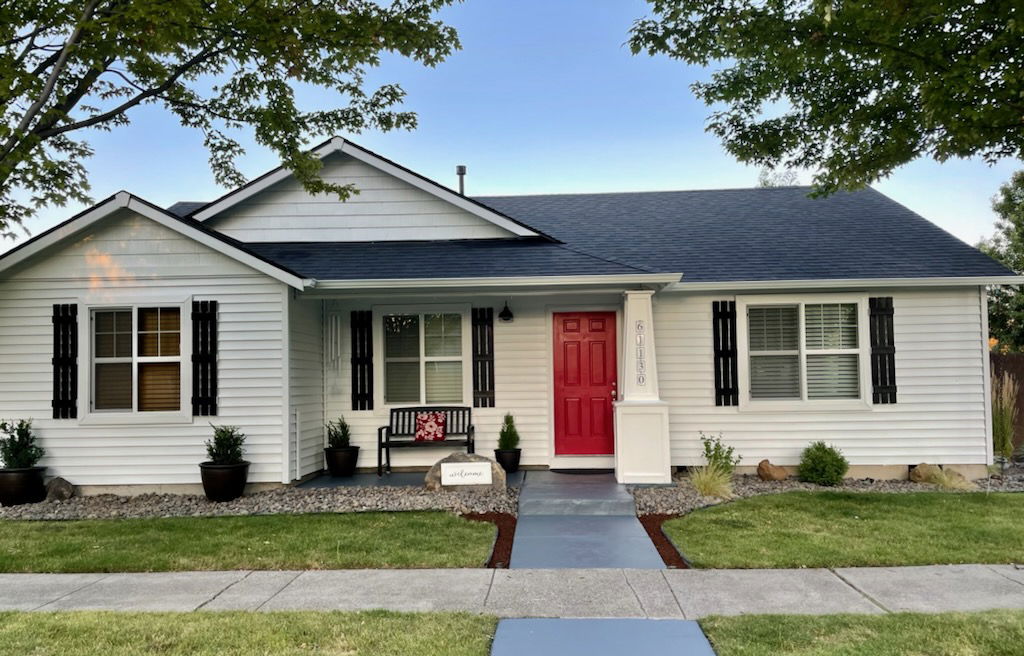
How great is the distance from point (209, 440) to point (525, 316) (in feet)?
14.5

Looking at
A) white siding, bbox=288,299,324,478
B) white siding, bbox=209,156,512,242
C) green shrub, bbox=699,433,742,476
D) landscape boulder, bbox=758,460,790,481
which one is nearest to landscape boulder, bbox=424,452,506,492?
white siding, bbox=288,299,324,478

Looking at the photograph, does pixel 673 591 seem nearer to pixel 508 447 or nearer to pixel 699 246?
pixel 508 447

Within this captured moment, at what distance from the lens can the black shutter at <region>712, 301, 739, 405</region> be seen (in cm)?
942

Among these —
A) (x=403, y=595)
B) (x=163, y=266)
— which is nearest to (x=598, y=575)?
(x=403, y=595)

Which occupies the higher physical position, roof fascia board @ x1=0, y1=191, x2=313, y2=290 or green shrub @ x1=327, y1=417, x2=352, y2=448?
roof fascia board @ x1=0, y1=191, x2=313, y2=290

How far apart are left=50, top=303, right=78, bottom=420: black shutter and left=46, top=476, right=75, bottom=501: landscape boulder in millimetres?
763

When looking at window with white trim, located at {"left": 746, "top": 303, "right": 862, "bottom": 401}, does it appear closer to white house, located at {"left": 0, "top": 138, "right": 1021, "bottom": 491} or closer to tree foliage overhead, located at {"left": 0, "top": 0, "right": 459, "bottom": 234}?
white house, located at {"left": 0, "top": 138, "right": 1021, "bottom": 491}

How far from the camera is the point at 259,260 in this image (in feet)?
27.1

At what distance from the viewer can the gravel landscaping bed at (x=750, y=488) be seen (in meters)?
7.38

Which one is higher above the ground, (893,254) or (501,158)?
(501,158)

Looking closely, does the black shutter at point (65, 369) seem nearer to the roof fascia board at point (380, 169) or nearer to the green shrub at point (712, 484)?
the roof fascia board at point (380, 169)

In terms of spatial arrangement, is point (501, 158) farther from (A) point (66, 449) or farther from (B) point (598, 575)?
(B) point (598, 575)

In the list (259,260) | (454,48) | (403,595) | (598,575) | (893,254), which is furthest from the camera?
(893,254)

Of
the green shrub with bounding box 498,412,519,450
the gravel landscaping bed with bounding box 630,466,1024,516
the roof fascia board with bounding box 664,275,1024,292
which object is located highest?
the roof fascia board with bounding box 664,275,1024,292
